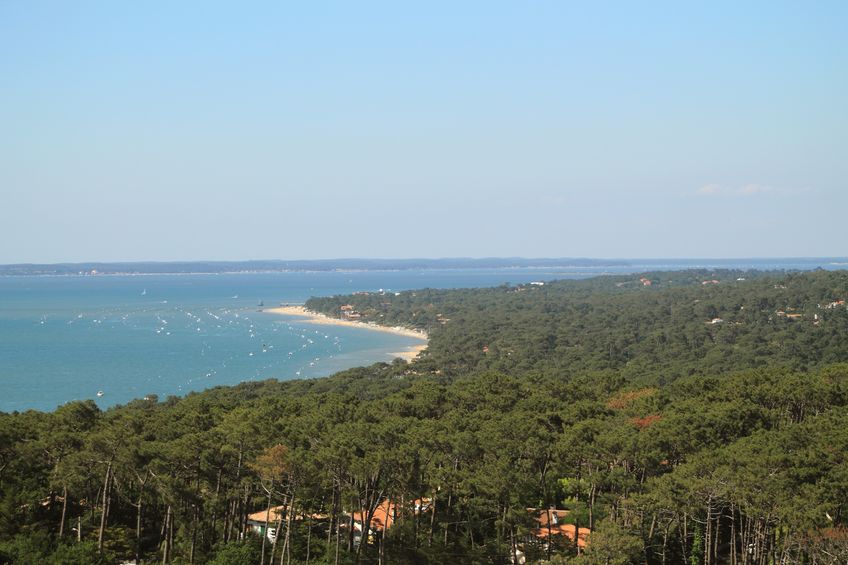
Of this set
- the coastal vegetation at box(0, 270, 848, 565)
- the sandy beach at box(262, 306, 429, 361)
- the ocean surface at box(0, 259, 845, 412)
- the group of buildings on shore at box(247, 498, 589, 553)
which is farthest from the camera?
the sandy beach at box(262, 306, 429, 361)

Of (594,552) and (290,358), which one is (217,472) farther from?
(290,358)

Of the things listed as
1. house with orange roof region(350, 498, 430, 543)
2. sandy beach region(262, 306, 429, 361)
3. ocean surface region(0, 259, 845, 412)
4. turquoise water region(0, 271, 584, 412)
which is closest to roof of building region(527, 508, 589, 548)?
house with orange roof region(350, 498, 430, 543)

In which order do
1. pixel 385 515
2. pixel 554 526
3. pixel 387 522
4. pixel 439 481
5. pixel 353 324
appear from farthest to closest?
pixel 353 324, pixel 554 526, pixel 385 515, pixel 387 522, pixel 439 481

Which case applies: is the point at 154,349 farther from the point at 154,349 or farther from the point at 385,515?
the point at 385,515

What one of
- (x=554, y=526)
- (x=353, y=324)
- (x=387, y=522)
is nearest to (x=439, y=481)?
(x=387, y=522)

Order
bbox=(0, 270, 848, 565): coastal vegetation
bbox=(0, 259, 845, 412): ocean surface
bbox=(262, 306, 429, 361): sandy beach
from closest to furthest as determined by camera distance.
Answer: bbox=(0, 270, 848, 565): coastal vegetation < bbox=(0, 259, 845, 412): ocean surface < bbox=(262, 306, 429, 361): sandy beach

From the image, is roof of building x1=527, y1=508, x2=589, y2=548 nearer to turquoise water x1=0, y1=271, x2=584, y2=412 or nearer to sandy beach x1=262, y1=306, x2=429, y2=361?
turquoise water x1=0, y1=271, x2=584, y2=412

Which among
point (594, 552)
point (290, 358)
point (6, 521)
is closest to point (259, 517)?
point (6, 521)

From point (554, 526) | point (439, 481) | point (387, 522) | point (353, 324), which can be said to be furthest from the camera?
point (353, 324)
